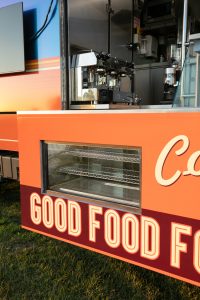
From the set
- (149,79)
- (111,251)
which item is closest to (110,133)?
(111,251)

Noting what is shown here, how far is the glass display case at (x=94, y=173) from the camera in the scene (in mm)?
Answer: 1751

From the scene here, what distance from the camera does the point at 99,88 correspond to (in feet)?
8.32

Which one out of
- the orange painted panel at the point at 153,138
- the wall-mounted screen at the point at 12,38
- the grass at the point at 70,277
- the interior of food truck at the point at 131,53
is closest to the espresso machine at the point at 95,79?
the interior of food truck at the point at 131,53

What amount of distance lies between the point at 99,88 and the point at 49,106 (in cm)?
47

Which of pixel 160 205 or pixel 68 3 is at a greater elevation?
pixel 68 3

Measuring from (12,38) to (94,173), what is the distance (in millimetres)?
1149

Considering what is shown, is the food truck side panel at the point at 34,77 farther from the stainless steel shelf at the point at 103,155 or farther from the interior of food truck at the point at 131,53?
the stainless steel shelf at the point at 103,155

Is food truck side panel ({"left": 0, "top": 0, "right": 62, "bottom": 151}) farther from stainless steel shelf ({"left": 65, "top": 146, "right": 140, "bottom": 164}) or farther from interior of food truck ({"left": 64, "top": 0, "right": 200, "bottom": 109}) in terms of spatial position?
stainless steel shelf ({"left": 65, "top": 146, "right": 140, "bottom": 164})

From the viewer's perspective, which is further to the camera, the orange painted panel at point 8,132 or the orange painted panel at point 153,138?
the orange painted panel at point 8,132

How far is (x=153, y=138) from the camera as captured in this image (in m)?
1.53

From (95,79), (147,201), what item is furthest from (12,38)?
(147,201)

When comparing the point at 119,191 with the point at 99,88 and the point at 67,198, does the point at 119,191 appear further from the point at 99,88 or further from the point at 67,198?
the point at 99,88

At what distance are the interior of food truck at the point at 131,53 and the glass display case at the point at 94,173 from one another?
39cm

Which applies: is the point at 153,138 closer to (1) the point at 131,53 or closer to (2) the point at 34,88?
(2) the point at 34,88
